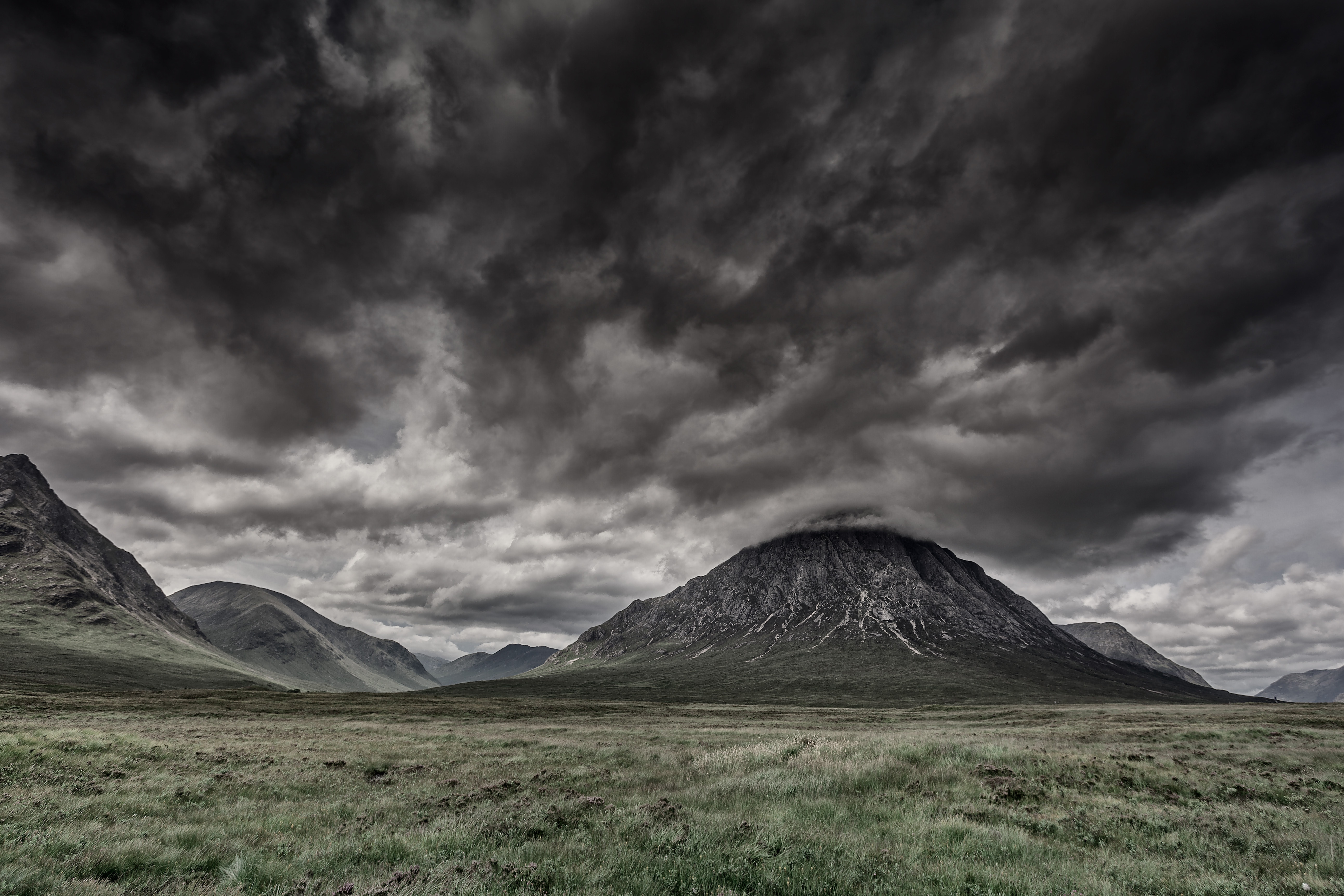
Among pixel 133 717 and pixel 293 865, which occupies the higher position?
pixel 293 865

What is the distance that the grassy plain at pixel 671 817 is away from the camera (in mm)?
8516

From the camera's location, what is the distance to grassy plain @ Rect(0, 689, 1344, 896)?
8516 mm

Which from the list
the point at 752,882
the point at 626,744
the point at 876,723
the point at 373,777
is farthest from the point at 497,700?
the point at 752,882

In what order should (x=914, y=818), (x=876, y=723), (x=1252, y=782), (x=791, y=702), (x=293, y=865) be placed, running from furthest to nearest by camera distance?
1. (x=791, y=702)
2. (x=876, y=723)
3. (x=1252, y=782)
4. (x=914, y=818)
5. (x=293, y=865)

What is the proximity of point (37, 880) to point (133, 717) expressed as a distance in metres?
55.8

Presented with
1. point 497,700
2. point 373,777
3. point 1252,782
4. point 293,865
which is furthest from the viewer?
point 497,700

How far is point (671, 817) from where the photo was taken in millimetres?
12328

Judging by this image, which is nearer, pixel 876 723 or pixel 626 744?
pixel 626 744

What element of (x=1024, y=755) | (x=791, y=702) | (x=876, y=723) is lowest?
(x=791, y=702)

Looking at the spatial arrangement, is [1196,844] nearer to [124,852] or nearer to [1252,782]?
[1252,782]

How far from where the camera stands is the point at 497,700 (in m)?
115

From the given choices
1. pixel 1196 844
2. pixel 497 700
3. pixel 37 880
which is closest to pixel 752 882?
pixel 1196 844

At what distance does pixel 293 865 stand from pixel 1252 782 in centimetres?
2498

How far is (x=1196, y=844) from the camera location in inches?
427
